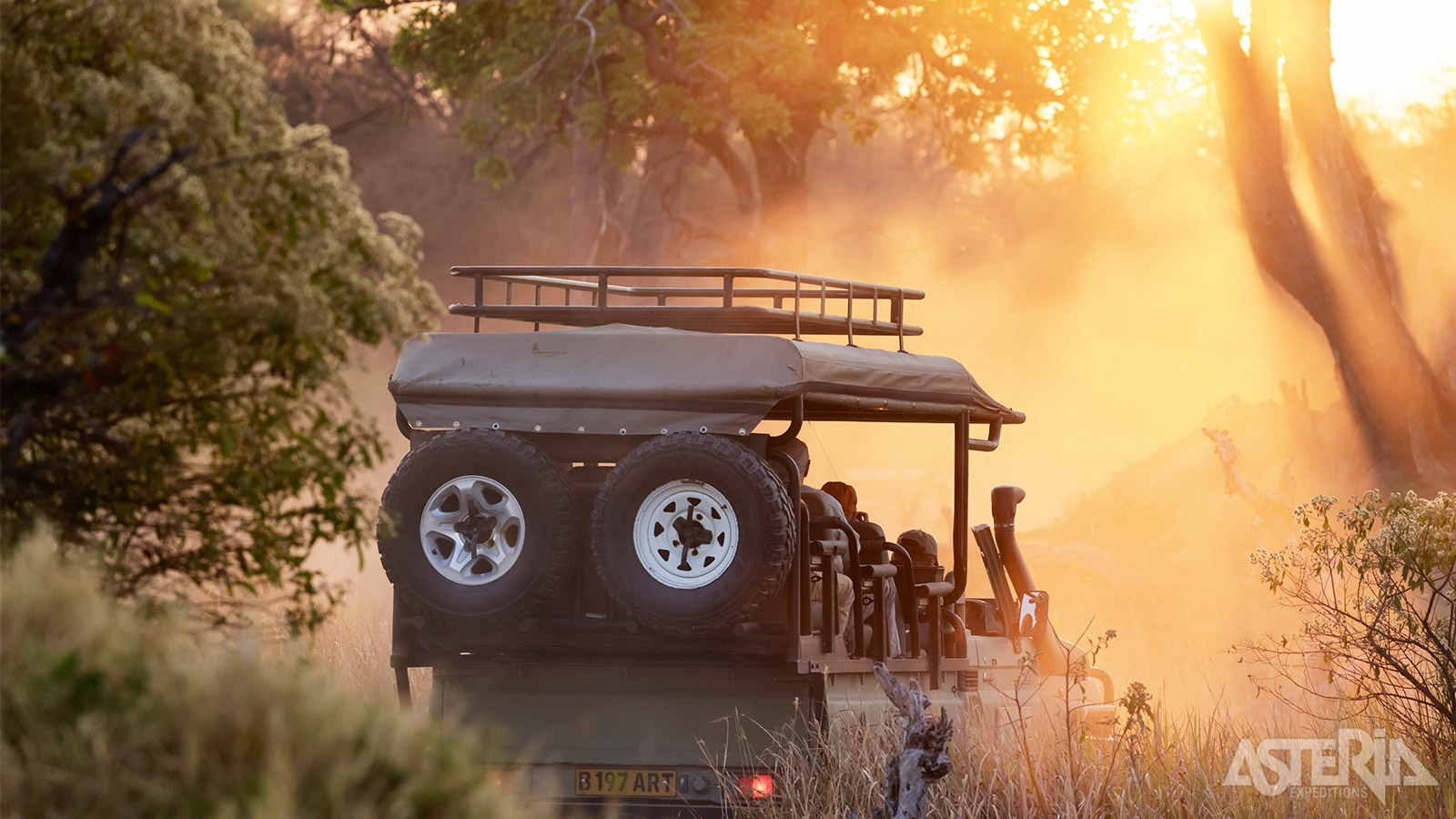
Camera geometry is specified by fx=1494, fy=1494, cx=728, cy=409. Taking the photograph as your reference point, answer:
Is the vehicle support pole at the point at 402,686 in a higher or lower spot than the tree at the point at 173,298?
lower

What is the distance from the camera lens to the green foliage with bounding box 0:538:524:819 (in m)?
3.04

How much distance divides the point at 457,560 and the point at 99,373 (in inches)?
124

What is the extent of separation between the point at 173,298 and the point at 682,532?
3119mm

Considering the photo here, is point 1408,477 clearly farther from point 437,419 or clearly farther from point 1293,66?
point 437,419

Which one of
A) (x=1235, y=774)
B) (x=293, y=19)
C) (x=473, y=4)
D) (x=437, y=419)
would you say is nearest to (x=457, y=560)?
(x=437, y=419)

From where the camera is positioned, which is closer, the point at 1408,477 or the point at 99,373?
the point at 99,373

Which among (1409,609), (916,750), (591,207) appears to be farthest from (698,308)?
(591,207)

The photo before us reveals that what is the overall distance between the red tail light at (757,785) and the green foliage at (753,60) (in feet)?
37.6

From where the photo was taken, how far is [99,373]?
387cm

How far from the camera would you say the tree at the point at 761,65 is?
17.6 metres

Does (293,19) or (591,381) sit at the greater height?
(293,19)

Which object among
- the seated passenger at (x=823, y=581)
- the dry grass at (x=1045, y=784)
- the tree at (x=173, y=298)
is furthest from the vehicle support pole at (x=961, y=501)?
the tree at (x=173, y=298)

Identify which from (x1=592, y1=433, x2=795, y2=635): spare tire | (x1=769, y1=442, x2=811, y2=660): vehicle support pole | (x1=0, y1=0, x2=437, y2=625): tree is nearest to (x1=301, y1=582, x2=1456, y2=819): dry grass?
(x1=769, y1=442, x2=811, y2=660): vehicle support pole

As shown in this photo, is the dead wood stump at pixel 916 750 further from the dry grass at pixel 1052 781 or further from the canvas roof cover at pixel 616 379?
the canvas roof cover at pixel 616 379
